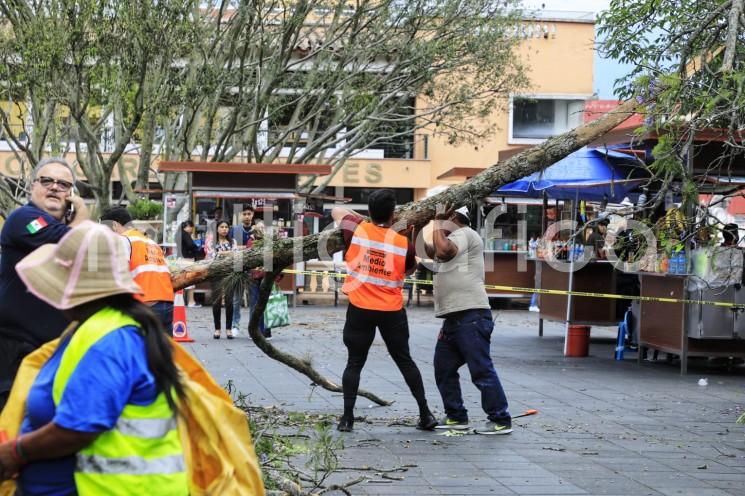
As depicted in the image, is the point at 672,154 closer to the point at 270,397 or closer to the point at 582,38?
the point at 270,397

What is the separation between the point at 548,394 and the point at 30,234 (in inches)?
267

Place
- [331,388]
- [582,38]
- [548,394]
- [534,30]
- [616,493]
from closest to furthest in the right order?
1. [616,493]
2. [331,388]
3. [548,394]
4. [534,30]
5. [582,38]

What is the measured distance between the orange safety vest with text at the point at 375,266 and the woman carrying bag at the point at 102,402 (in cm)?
509

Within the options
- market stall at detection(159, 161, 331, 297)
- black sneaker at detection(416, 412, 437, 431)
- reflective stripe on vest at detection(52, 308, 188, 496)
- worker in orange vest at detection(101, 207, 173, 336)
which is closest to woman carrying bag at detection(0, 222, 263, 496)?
reflective stripe on vest at detection(52, 308, 188, 496)

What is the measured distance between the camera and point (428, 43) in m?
23.3

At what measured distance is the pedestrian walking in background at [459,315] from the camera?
8375 mm

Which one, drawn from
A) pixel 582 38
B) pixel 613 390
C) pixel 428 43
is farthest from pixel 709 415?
pixel 582 38

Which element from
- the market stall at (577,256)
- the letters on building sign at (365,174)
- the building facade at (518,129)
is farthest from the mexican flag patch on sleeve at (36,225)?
the letters on building sign at (365,174)

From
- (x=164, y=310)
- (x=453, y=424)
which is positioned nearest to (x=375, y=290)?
(x=453, y=424)

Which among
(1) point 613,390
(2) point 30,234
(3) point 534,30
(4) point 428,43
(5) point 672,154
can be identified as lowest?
(1) point 613,390

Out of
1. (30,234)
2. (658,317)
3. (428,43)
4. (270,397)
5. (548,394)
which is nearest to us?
(30,234)

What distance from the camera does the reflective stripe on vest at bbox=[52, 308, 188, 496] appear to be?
2.91 metres

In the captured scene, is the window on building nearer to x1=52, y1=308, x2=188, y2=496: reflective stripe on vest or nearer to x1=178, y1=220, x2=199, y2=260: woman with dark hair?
x1=178, y1=220, x2=199, y2=260: woman with dark hair

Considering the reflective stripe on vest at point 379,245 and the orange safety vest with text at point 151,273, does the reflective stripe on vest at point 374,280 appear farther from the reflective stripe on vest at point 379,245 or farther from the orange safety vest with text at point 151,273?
the orange safety vest with text at point 151,273
